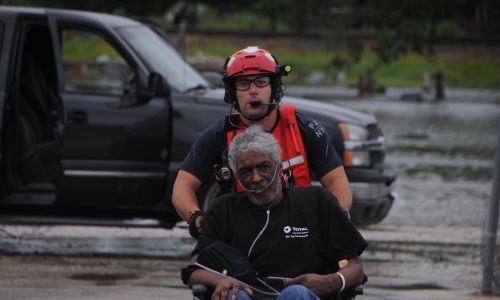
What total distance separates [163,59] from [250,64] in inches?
205

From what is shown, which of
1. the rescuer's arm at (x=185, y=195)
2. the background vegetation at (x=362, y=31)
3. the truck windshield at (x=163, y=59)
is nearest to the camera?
the rescuer's arm at (x=185, y=195)

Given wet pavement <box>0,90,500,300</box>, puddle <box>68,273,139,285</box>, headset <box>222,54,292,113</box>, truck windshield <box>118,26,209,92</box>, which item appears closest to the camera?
headset <box>222,54,292,113</box>

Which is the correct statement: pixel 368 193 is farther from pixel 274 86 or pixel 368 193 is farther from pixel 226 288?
pixel 226 288

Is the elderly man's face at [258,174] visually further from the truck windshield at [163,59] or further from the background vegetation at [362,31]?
the background vegetation at [362,31]

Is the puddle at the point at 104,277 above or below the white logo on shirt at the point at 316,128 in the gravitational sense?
below

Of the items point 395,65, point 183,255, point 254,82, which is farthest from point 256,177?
point 395,65

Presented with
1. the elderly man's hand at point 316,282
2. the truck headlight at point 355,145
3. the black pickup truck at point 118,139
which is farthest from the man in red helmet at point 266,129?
the truck headlight at point 355,145

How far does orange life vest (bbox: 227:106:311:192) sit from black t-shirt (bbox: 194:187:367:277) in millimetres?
504

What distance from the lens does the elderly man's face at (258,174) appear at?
20.2 ft

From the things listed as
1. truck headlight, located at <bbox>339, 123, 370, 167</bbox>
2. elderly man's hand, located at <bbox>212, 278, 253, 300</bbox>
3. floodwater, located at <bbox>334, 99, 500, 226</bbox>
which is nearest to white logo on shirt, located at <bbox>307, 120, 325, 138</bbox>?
elderly man's hand, located at <bbox>212, 278, 253, 300</bbox>

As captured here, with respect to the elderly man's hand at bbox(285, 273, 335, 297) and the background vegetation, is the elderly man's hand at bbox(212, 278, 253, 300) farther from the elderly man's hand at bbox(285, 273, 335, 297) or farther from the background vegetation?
the background vegetation

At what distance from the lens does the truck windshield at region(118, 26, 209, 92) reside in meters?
11.7

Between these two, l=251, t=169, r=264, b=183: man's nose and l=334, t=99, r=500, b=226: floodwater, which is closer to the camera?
l=251, t=169, r=264, b=183: man's nose

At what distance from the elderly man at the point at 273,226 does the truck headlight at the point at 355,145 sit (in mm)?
5192
